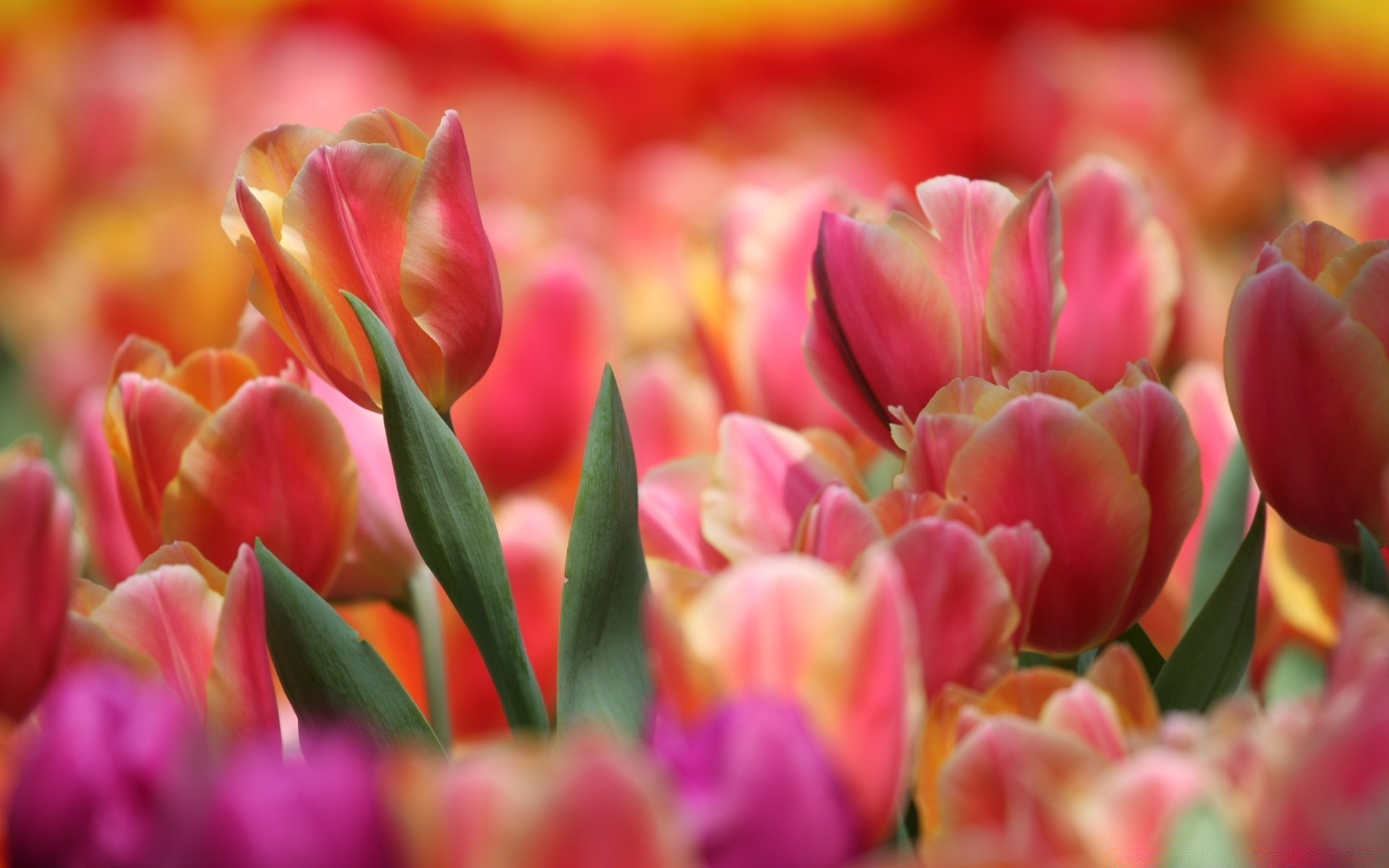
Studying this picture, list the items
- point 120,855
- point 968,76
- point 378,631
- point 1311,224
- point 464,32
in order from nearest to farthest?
point 120,855 → point 1311,224 → point 378,631 → point 968,76 → point 464,32

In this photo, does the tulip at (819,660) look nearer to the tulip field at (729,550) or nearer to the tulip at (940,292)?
the tulip field at (729,550)

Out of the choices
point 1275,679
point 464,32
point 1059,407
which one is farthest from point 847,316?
point 464,32

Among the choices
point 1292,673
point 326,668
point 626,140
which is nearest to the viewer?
point 326,668

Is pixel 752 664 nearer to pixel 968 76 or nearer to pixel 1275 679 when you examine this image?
pixel 1275 679

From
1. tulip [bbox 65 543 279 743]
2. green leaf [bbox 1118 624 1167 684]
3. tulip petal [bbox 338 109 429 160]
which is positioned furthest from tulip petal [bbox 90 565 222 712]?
green leaf [bbox 1118 624 1167 684]

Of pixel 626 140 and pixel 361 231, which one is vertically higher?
pixel 361 231

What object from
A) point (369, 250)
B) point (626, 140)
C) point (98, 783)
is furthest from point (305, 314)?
point (626, 140)

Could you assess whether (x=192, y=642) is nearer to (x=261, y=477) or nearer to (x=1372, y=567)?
(x=261, y=477)
